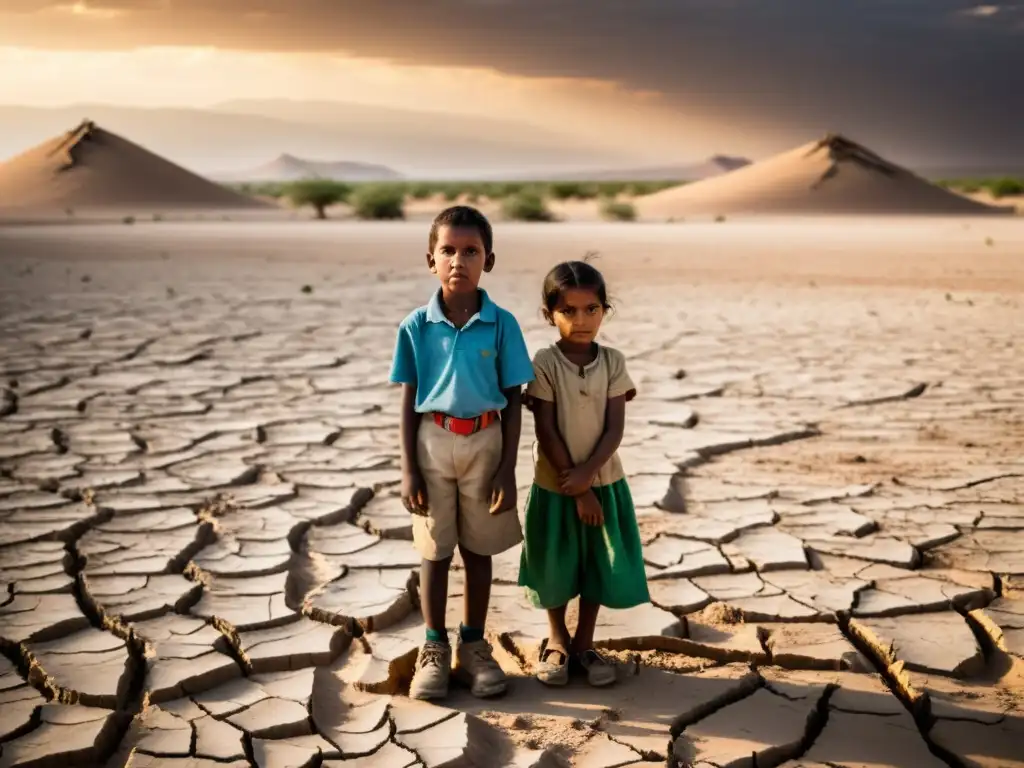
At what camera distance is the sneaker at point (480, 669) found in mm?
2467

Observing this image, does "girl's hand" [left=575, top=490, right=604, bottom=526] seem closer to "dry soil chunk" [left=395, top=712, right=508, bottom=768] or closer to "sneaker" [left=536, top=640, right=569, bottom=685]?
"sneaker" [left=536, top=640, right=569, bottom=685]

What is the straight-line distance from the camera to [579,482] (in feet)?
7.83

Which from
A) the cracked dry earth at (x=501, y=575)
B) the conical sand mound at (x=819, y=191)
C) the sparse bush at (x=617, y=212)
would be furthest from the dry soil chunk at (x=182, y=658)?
the conical sand mound at (x=819, y=191)

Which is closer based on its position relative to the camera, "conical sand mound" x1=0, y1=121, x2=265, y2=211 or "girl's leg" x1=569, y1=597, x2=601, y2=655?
"girl's leg" x1=569, y1=597, x2=601, y2=655

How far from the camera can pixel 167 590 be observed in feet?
10.2

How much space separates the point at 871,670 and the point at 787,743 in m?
0.49

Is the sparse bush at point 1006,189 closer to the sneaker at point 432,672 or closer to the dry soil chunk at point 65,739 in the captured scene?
the sneaker at point 432,672

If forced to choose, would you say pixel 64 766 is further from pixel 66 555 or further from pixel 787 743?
pixel 787 743

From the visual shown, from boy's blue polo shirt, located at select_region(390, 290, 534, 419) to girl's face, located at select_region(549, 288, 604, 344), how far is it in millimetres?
113

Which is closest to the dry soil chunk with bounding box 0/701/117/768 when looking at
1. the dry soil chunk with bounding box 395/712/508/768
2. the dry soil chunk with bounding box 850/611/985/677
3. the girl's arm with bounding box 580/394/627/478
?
the dry soil chunk with bounding box 395/712/508/768

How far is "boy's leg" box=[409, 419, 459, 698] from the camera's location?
7.87ft

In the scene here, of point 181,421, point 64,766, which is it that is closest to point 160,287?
point 181,421

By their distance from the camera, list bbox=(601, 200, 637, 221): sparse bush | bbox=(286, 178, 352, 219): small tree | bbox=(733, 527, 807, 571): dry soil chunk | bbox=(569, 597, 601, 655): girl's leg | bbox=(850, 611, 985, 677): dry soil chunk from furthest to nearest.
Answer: bbox=(286, 178, 352, 219): small tree < bbox=(601, 200, 637, 221): sparse bush < bbox=(733, 527, 807, 571): dry soil chunk < bbox=(850, 611, 985, 677): dry soil chunk < bbox=(569, 597, 601, 655): girl's leg

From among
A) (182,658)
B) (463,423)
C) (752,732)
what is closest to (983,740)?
(752,732)
